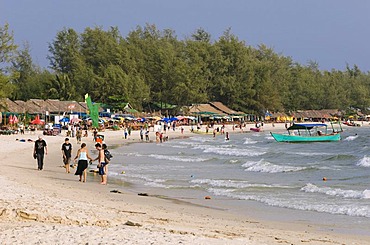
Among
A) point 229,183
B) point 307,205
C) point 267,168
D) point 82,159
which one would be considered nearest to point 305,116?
point 267,168

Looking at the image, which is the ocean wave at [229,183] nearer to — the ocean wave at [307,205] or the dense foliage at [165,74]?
the ocean wave at [307,205]

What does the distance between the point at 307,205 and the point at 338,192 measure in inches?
106

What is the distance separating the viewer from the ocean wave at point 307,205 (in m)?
12.9

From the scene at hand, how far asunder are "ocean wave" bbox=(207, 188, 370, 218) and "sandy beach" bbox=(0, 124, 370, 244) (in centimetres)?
142

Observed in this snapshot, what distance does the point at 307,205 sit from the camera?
14094mm

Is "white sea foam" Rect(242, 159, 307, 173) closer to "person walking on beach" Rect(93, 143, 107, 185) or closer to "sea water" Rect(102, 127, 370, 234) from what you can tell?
"sea water" Rect(102, 127, 370, 234)

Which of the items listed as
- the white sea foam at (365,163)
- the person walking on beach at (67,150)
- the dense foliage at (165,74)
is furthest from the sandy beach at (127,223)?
the dense foliage at (165,74)

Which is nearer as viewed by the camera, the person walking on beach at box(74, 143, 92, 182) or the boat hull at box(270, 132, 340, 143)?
the person walking on beach at box(74, 143, 92, 182)

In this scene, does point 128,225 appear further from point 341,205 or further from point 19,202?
point 341,205

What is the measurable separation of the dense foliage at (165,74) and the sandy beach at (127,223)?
210ft

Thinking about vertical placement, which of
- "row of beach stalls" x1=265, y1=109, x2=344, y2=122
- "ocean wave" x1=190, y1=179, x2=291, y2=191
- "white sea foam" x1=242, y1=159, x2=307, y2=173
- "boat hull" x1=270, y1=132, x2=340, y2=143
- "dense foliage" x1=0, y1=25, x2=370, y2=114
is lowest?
"ocean wave" x1=190, y1=179, x2=291, y2=191

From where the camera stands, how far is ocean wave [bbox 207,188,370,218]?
12914 mm

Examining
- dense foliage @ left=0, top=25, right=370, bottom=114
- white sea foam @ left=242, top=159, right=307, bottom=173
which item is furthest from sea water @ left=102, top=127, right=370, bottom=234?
dense foliage @ left=0, top=25, right=370, bottom=114

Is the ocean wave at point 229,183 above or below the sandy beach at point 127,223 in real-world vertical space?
below
